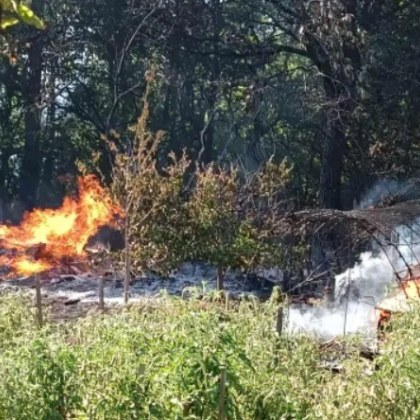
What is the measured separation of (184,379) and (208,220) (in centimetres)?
878

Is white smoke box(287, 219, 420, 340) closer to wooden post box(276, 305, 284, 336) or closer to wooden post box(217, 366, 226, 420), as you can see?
wooden post box(276, 305, 284, 336)

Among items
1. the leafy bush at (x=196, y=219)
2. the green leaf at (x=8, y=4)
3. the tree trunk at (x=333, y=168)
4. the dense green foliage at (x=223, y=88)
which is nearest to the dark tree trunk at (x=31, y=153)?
the dense green foliage at (x=223, y=88)

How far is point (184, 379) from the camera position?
4.21 m

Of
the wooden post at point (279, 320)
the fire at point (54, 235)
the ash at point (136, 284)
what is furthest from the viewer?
the fire at point (54, 235)

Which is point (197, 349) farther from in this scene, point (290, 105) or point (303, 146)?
point (290, 105)

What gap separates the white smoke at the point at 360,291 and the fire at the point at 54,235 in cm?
505

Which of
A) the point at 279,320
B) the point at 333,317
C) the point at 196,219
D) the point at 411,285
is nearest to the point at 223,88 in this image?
the point at 196,219

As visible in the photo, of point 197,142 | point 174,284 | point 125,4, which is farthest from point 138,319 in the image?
point 197,142

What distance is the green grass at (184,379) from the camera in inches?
166

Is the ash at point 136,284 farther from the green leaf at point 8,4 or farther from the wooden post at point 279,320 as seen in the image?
the green leaf at point 8,4

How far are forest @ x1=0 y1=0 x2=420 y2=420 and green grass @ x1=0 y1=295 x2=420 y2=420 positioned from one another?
0.01 metres

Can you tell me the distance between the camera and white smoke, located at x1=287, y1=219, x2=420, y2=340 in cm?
1074

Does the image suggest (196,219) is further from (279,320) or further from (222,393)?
(222,393)

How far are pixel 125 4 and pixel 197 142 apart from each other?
200 inches
